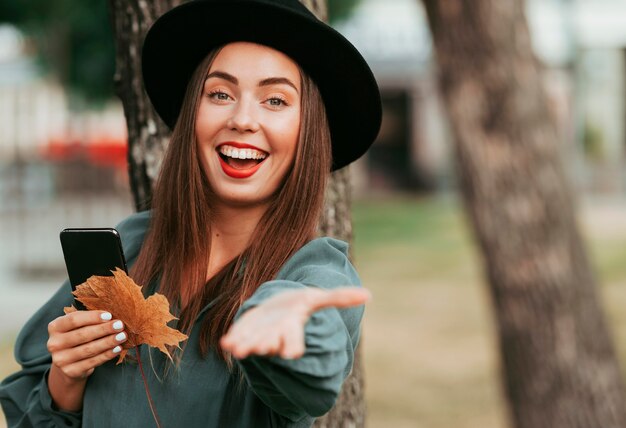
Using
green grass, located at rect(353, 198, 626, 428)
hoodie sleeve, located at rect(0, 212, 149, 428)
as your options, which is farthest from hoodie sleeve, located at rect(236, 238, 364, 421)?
green grass, located at rect(353, 198, 626, 428)

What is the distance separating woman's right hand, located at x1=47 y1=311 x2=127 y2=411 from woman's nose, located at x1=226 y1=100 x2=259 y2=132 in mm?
429

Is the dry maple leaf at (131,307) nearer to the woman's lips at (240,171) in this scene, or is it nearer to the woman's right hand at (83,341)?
the woman's right hand at (83,341)

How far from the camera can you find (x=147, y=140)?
283 centimetres

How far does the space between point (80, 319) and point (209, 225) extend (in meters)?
0.34

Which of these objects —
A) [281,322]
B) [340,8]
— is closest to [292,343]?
[281,322]

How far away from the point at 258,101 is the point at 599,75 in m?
26.1

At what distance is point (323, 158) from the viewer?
2004 mm

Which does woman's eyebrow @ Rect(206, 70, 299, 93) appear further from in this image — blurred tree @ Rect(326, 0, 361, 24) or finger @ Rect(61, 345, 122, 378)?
blurred tree @ Rect(326, 0, 361, 24)

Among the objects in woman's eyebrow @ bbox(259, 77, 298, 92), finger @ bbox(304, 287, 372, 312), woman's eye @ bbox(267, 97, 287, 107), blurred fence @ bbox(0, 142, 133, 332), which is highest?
woman's eyebrow @ bbox(259, 77, 298, 92)

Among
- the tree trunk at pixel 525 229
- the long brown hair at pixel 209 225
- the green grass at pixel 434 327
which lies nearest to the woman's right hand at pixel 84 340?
the long brown hair at pixel 209 225

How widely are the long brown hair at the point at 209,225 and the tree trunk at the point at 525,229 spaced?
11.6 ft

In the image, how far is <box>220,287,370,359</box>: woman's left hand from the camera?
142 cm

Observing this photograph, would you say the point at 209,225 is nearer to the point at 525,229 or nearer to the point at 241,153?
the point at 241,153

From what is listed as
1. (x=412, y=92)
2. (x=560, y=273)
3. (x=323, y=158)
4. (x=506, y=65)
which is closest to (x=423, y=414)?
(x=560, y=273)
